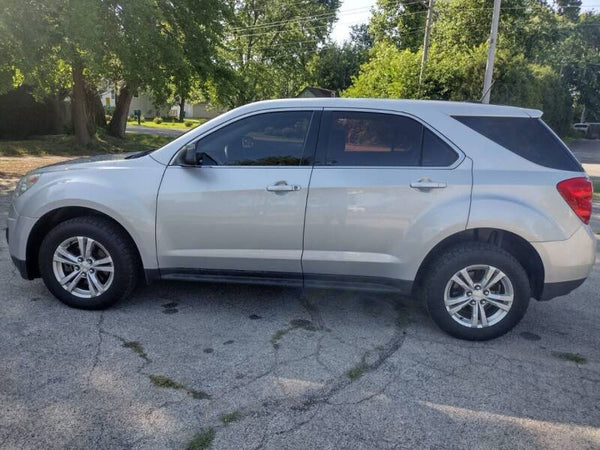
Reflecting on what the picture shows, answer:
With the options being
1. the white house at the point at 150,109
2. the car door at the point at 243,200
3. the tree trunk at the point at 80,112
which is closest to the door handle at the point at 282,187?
the car door at the point at 243,200

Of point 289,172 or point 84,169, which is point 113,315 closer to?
point 84,169

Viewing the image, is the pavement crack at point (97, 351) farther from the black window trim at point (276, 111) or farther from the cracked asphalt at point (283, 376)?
the black window trim at point (276, 111)

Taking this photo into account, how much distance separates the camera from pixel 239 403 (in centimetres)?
290

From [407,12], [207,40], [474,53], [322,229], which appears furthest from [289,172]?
[407,12]

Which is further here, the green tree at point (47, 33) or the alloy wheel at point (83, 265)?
the green tree at point (47, 33)

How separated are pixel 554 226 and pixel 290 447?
2532mm

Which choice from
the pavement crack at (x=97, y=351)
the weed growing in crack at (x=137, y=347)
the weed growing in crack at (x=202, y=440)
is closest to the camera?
the weed growing in crack at (x=202, y=440)

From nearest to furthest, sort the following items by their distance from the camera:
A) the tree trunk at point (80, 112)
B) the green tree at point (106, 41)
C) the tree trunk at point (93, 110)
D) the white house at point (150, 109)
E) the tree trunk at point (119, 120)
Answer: the green tree at point (106, 41) < the tree trunk at point (80, 112) < the tree trunk at point (93, 110) < the tree trunk at point (119, 120) < the white house at point (150, 109)

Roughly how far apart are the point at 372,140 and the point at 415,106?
44 cm

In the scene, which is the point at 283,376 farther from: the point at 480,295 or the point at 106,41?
the point at 106,41

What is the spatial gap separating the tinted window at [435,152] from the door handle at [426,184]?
0.51ft

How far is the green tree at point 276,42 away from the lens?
3328 centimetres

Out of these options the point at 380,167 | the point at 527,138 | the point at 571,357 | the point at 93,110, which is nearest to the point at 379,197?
the point at 380,167

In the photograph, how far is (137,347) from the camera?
139 inches
